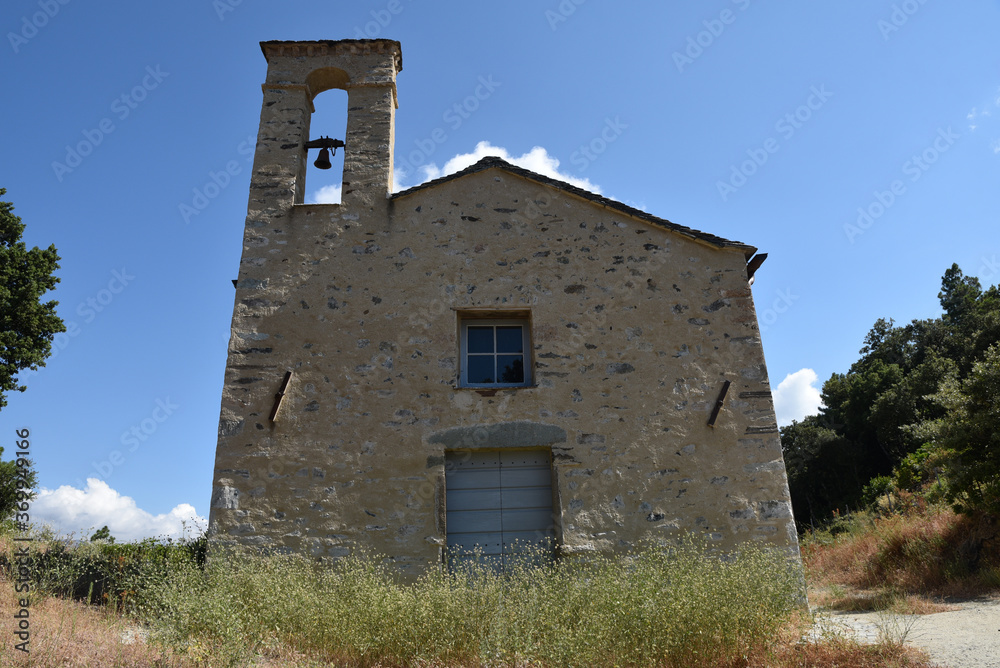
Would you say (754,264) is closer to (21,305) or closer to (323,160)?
(323,160)

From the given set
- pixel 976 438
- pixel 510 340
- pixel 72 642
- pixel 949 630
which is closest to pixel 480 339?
pixel 510 340

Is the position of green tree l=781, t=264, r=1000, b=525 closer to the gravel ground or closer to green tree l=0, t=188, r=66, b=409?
the gravel ground

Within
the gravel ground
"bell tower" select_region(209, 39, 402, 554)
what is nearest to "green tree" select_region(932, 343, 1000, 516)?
the gravel ground

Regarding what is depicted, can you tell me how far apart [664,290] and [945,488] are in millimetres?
5099

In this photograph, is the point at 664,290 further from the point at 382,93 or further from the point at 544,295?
the point at 382,93

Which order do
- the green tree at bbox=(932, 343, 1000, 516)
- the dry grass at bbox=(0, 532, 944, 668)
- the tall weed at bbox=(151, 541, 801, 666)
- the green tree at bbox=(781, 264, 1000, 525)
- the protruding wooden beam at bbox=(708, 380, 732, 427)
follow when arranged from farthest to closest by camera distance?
the green tree at bbox=(781, 264, 1000, 525), the green tree at bbox=(932, 343, 1000, 516), the protruding wooden beam at bbox=(708, 380, 732, 427), the tall weed at bbox=(151, 541, 801, 666), the dry grass at bbox=(0, 532, 944, 668)

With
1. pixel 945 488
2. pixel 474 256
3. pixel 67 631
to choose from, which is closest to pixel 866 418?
pixel 945 488

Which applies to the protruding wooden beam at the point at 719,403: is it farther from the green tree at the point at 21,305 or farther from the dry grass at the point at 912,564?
the green tree at the point at 21,305

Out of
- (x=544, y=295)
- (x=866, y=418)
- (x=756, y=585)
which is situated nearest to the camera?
(x=756, y=585)

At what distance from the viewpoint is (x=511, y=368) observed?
282 inches

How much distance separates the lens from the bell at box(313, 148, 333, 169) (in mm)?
7953

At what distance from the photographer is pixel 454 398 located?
22.0 feet

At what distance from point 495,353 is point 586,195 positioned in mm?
2401

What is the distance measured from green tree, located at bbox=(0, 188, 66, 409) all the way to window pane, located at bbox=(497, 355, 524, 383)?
1148cm
